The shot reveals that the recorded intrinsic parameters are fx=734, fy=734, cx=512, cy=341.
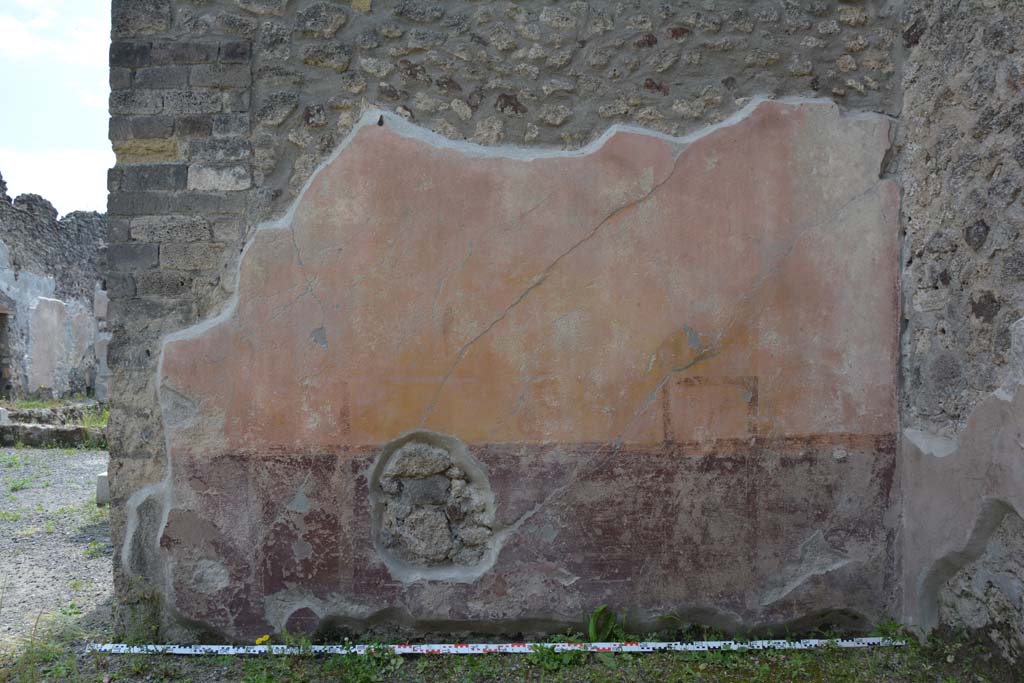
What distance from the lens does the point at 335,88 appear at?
2734 millimetres

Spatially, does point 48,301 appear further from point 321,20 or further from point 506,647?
point 506,647

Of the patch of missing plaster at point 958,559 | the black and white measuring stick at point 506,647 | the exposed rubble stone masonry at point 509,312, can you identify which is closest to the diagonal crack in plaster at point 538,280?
the exposed rubble stone masonry at point 509,312

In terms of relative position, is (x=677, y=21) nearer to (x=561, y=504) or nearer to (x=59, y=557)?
(x=561, y=504)

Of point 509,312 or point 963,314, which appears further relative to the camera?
point 509,312

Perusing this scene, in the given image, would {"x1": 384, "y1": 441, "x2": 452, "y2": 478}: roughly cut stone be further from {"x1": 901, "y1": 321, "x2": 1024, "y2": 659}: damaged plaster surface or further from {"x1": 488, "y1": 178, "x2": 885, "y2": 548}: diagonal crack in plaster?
{"x1": 901, "y1": 321, "x2": 1024, "y2": 659}: damaged plaster surface

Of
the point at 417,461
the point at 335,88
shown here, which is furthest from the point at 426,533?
the point at 335,88

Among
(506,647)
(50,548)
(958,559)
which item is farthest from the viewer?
(50,548)

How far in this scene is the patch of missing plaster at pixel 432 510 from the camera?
2.69 m

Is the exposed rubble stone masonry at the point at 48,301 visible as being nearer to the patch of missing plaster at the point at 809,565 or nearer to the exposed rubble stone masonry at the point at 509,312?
the exposed rubble stone masonry at the point at 509,312

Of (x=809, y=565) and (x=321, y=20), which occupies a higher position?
(x=321, y=20)

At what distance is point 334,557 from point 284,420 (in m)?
0.53

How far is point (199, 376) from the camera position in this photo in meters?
2.67

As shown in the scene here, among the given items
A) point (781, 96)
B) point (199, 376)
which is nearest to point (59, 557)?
point (199, 376)

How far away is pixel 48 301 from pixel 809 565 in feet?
42.1
